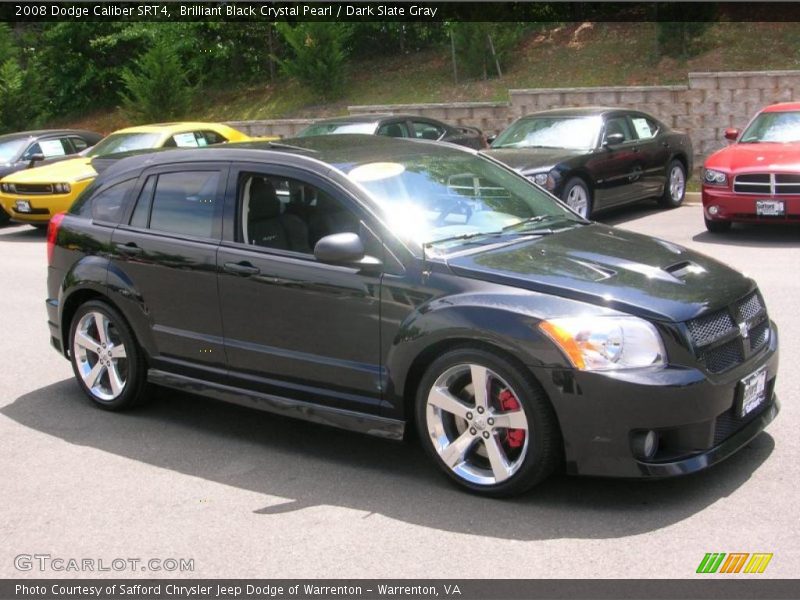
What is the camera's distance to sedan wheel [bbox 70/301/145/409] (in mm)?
6645

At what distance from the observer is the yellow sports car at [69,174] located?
52.3ft

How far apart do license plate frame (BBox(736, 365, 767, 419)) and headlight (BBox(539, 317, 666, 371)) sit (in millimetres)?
549

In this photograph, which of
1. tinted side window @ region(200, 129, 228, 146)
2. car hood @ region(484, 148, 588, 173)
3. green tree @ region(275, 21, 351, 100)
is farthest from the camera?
green tree @ region(275, 21, 351, 100)

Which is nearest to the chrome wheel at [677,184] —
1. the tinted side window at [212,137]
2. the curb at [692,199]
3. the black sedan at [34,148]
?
the curb at [692,199]

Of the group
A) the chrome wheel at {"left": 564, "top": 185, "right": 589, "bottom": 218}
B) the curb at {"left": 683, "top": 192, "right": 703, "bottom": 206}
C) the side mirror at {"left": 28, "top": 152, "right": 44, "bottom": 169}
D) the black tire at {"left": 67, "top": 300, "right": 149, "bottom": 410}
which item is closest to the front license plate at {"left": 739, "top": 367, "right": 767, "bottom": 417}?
the black tire at {"left": 67, "top": 300, "right": 149, "bottom": 410}

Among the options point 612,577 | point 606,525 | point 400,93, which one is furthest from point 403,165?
point 400,93

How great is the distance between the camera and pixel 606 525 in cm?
472

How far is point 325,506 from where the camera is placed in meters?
5.12

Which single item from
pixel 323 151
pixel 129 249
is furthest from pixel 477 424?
pixel 129 249

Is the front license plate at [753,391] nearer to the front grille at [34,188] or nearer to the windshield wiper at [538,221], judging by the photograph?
the windshield wiper at [538,221]

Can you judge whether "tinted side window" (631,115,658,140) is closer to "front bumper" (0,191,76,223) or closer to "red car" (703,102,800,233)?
"red car" (703,102,800,233)

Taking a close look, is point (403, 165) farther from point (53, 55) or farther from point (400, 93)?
point (53, 55)

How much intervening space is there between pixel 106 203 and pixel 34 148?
41.6 ft

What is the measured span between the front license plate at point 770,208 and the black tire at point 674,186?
3223 mm
